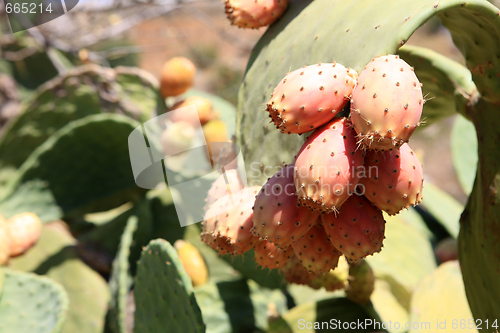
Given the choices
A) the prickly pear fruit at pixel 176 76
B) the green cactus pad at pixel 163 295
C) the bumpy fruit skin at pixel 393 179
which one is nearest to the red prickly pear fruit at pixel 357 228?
the bumpy fruit skin at pixel 393 179

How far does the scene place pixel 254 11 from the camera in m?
1.11

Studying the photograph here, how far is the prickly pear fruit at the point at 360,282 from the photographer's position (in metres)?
1.18

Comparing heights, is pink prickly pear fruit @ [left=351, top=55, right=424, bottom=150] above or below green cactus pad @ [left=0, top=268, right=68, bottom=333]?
above

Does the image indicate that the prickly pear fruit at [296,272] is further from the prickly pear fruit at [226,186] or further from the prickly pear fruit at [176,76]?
the prickly pear fruit at [176,76]

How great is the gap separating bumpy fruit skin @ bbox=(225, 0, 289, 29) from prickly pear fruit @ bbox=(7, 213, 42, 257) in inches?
36.8

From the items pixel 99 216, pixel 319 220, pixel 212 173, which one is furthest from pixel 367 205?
pixel 99 216

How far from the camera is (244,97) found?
3.81 ft

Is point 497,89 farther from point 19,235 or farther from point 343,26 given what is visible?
point 19,235

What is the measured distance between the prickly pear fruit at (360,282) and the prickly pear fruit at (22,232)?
40.5 inches

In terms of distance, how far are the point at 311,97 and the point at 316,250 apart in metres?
0.29

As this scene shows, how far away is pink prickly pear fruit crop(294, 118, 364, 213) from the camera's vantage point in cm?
61

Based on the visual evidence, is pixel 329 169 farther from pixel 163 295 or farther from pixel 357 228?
pixel 163 295

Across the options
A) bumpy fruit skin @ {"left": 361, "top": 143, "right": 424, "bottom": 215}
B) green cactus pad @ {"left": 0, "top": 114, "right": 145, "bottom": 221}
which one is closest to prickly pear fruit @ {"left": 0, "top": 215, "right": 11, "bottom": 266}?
green cactus pad @ {"left": 0, "top": 114, "right": 145, "bottom": 221}

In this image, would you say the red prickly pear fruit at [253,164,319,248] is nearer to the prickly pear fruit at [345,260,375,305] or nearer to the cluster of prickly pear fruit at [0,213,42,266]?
the prickly pear fruit at [345,260,375,305]
